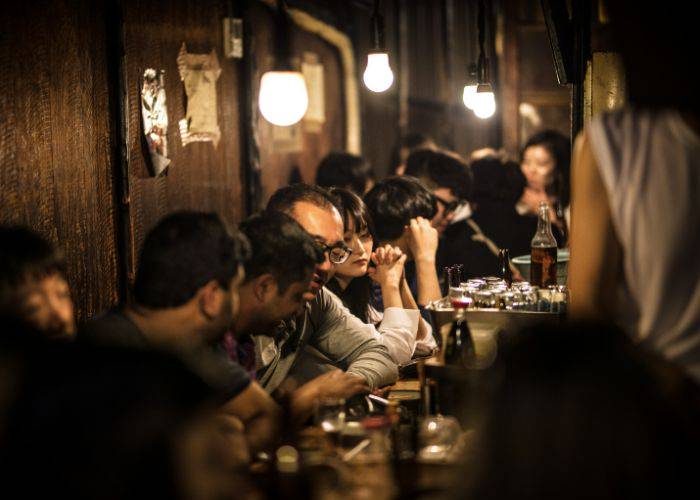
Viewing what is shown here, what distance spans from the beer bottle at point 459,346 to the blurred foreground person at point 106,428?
1.51 metres

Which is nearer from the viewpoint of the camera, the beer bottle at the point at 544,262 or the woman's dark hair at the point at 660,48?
the woman's dark hair at the point at 660,48

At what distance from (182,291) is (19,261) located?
0.46 m

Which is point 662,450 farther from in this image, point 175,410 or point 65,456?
point 65,456

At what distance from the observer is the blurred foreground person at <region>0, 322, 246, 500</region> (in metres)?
1.84

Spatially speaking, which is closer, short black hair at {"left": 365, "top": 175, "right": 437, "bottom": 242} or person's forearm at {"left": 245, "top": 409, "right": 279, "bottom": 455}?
person's forearm at {"left": 245, "top": 409, "right": 279, "bottom": 455}

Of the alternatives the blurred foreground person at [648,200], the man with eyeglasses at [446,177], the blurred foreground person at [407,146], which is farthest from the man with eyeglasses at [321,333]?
the blurred foreground person at [407,146]

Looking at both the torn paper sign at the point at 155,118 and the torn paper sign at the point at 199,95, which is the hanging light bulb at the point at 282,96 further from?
the torn paper sign at the point at 155,118

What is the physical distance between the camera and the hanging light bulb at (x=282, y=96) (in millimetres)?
6512

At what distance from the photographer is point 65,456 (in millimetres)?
1868

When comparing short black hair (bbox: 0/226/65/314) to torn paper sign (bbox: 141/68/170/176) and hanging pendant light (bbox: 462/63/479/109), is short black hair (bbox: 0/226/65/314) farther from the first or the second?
hanging pendant light (bbox: 462/63/479/109)

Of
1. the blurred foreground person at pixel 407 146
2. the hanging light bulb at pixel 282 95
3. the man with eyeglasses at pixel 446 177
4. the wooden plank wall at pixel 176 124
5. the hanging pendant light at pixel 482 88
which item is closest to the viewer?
the wooden plank wall at pixel 176 124

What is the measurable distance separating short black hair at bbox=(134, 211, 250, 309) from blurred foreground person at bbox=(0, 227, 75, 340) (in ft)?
0.79

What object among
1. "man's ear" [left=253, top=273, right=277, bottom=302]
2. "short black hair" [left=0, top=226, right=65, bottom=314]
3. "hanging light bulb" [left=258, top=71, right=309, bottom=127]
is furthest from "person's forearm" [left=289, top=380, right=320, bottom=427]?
"hanging light bulb" [left=258, top=71, right=309, bottom=127]

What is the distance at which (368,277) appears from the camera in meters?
5.15
